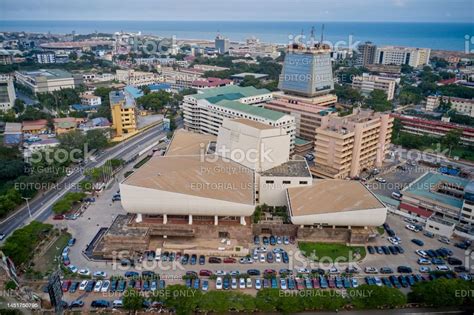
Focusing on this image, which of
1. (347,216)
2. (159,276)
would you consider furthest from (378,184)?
(159,276)

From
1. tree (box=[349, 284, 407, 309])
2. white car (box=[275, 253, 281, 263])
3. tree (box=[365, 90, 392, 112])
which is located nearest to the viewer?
tree (box=[349, 284, 407, 309])

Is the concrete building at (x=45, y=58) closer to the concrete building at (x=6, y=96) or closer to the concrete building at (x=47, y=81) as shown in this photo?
the concrete building at (x=47, y=81)

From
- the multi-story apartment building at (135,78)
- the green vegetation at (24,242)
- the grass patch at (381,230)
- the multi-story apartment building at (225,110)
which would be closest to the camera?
the green vegetation at (24,242)

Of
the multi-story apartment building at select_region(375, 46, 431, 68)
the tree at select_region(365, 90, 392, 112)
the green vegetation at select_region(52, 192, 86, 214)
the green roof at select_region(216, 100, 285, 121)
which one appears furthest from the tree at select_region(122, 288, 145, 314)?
the multi-story apartment building at select_region(375, 46, 431, 68)

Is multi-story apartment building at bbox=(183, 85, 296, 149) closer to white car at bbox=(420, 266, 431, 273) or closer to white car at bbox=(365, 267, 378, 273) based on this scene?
white car at bbox=(365, 267, 378, 273)

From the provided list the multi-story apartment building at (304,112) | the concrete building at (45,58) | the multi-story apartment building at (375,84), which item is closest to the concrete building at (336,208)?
the multi-story apartment building at (304,112)

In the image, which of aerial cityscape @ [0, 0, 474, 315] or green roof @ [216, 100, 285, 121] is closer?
aerial cityscape @ [0, 0, 474, 315]
